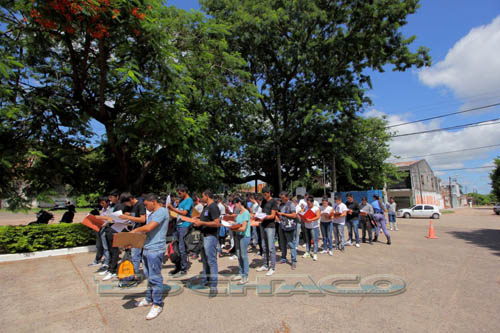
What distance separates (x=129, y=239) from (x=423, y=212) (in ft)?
95.2

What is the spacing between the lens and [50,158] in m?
9.25

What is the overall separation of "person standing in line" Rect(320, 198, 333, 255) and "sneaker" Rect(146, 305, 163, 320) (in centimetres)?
533

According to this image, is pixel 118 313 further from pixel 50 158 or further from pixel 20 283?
pixel 50 158

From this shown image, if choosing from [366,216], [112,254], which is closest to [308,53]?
[366,216]

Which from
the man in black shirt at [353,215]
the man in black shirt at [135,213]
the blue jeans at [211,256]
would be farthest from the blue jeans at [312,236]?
Answer: the man in black shirt at [135,213]

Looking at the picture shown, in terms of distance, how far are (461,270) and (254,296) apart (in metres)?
4.93

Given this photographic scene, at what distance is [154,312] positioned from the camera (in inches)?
154

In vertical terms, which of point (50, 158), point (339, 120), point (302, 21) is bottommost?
point (50, 158)

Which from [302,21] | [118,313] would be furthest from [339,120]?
[118,313]

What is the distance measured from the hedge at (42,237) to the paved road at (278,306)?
1.42 meters

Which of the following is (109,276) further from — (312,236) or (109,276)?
(312,236)

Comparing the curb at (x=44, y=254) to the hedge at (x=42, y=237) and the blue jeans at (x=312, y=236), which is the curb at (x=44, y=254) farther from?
the blue jeans at (x=312, y=236)

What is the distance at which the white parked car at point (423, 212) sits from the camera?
25.1 meters

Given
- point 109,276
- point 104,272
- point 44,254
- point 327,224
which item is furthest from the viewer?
point 327,224
